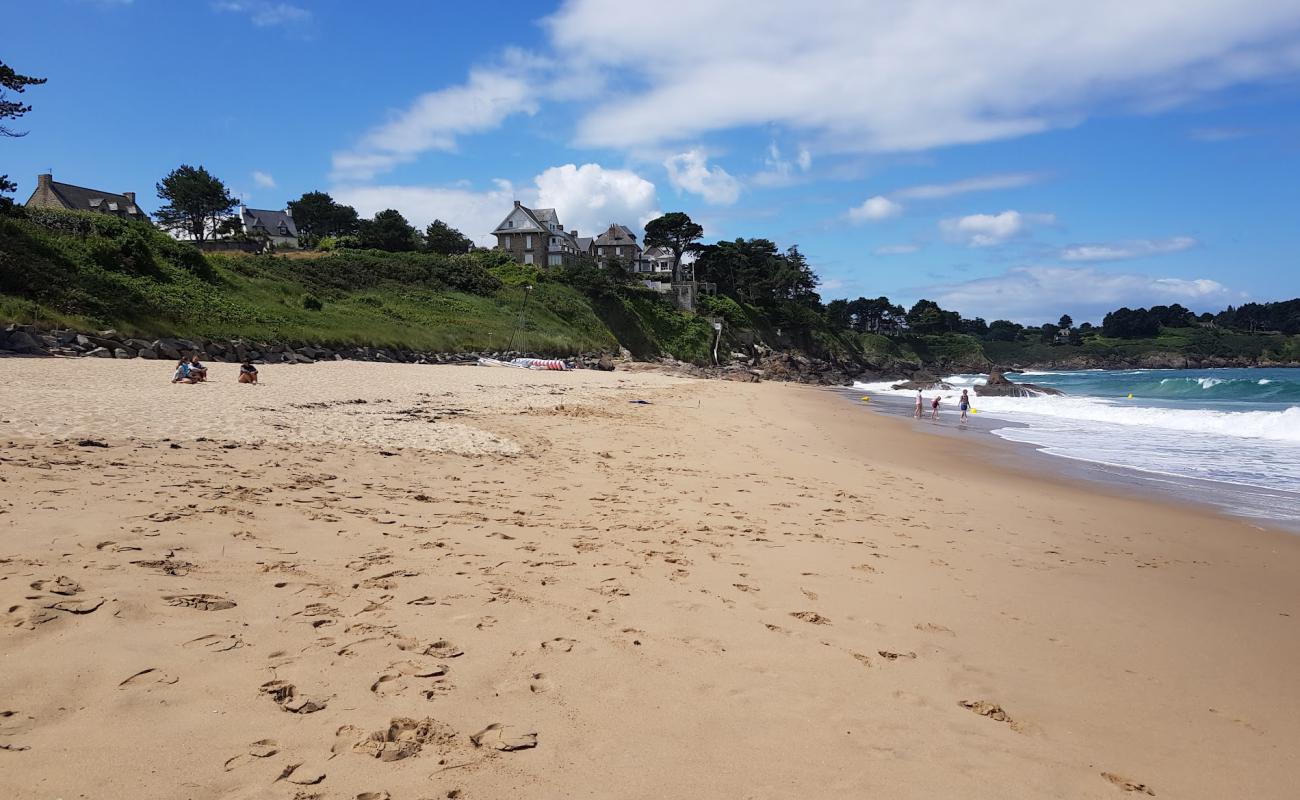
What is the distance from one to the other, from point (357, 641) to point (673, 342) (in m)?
62.2

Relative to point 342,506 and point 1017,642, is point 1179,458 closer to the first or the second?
point 1017,642

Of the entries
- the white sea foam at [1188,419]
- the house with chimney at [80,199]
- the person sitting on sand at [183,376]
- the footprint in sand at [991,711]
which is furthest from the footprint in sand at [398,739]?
the house with chimney at [80,199]

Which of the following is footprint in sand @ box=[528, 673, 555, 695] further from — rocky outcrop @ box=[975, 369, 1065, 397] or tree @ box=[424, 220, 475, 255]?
tree @ box=[424, 220, 475, 255]

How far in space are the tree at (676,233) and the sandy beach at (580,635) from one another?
250ft

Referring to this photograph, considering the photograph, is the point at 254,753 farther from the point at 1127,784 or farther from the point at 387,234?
the point at 387,234

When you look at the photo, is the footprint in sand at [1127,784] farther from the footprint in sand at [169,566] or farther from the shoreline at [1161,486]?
the shoreline at [1161,486]

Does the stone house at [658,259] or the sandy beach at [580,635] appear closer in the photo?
the sandy beach at [580,635]

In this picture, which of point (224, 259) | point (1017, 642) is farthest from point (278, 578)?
point (224, 259)

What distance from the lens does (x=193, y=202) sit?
2591 inches

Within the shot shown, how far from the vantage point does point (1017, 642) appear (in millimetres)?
4863

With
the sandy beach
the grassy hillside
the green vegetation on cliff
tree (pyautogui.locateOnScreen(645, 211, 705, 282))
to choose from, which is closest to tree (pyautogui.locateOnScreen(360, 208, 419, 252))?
the green vegetation on cliff

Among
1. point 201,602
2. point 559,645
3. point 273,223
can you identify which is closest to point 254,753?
point 201,602

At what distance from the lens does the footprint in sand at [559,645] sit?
155 inches

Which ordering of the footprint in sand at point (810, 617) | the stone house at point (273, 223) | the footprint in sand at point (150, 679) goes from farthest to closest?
the stone house at point (273, 223), the footprint in sand at point (810, 617), the footprint in sand at point (150, 679)
